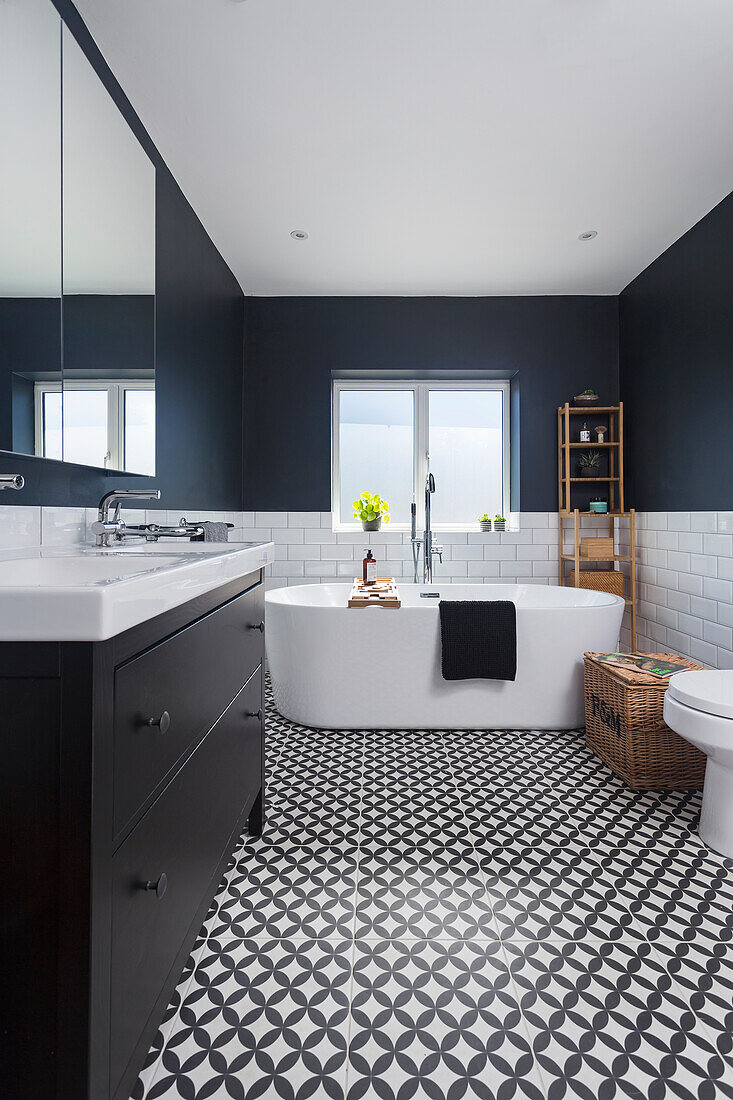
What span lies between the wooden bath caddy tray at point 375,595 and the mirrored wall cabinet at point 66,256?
4.18 feet

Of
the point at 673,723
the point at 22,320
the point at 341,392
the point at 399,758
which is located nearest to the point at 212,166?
the point at 22,320

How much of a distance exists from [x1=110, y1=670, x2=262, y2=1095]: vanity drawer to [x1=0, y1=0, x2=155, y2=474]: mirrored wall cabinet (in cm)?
92

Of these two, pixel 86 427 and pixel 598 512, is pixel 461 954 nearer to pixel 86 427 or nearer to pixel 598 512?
pixel 86 427

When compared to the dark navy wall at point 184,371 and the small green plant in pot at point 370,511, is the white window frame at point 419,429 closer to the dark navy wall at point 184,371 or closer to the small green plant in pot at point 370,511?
the small green plant in pot at point 370,511

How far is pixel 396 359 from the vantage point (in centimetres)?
443

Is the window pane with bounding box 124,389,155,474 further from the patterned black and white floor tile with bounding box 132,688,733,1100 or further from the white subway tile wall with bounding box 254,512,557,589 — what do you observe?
the white subway tile wall with bounding box 254,512,557,589

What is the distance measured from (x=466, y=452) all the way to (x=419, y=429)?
0.40 metres

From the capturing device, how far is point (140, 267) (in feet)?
7.63

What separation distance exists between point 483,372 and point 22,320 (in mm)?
3499

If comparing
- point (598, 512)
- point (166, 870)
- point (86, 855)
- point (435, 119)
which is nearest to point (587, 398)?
point (598, 512)

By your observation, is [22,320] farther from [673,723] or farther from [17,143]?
[673,723]

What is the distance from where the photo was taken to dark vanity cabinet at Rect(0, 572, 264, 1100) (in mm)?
799

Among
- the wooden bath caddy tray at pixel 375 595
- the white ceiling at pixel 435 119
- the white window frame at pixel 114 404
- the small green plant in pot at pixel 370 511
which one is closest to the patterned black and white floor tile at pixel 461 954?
the wooden bath caddy tray at pixel 375 595

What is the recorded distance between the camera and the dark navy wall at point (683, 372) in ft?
10.3
